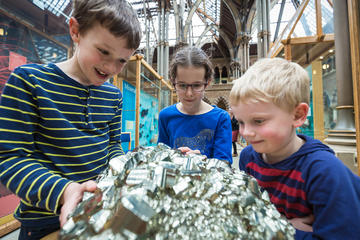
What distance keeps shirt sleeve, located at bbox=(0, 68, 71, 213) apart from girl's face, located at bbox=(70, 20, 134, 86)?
0.20 meters

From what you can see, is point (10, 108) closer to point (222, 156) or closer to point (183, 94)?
point (183, 94)

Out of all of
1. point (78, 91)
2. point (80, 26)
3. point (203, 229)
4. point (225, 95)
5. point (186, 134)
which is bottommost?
point (203, 229)

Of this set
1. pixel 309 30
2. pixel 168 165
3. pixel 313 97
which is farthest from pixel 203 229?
pixel 309 30

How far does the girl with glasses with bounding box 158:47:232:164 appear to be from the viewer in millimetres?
1032

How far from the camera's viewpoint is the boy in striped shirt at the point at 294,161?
0.45 metres

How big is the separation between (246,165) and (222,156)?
226mm

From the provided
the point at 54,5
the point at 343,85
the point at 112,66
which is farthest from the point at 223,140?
the point at 54,5

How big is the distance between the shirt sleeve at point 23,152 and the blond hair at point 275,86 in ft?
1.90

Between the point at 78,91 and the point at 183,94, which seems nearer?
the point at 78,91

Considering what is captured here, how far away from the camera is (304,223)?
20.2 inches

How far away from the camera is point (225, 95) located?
13836 millimetres

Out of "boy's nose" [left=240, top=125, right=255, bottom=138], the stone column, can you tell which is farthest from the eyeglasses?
the stone column

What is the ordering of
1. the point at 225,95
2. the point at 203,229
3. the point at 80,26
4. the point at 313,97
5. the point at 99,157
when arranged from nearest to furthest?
the point at 203,229, the point at 80,26, the point at 99,157, the point at 313,97, the point at 225,95

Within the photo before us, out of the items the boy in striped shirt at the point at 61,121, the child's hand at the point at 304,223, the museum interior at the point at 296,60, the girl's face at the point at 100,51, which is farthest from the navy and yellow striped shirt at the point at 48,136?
the museum interior at the point at 296,60
